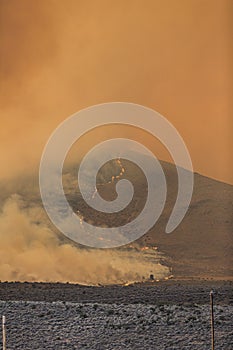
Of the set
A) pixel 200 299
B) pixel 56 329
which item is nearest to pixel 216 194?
pixel 200 299

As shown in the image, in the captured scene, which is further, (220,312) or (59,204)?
(59,204)

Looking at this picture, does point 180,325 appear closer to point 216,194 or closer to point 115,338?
point 115,338

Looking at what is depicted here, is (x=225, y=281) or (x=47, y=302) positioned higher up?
(x=225, y=281)

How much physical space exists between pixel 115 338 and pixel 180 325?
3.02 ft

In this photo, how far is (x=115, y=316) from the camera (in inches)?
361

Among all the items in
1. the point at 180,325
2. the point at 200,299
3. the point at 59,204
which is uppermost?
the point at 59,204

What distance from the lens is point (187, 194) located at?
12562mm

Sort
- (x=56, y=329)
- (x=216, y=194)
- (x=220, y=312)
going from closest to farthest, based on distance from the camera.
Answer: (x=56, y=329) → (x=220, y=312) → (x=216, y=194)

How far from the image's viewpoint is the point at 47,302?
9.97 metres

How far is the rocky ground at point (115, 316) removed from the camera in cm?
820

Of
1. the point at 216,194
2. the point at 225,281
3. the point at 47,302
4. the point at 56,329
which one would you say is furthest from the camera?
the point at 216,194

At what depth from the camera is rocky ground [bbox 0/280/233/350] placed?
820 centimetres

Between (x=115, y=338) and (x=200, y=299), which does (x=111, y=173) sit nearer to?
(x=200, y=299)

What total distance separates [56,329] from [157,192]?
434 cm
